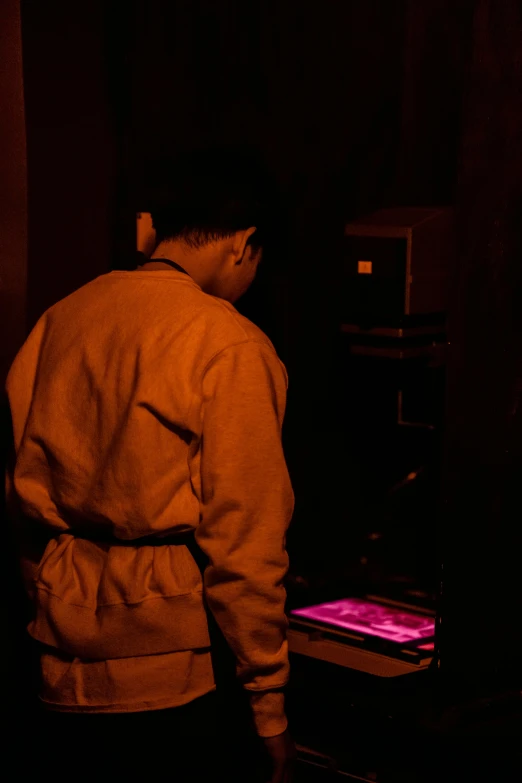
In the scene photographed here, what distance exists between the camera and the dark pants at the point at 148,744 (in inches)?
76.3

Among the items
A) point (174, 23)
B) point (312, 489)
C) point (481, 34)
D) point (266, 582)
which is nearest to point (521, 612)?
point (266, 582)

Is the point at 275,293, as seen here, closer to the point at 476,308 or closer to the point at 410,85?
the point at 410,85

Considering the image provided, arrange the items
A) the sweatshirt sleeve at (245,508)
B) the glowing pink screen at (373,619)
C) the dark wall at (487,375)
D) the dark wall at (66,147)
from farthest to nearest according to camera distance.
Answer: the dark wall at (66,147) → the glowing pink screen at (373,619) → the dark wall at (487,375) → the sweatshirt sleeve at (245,508)

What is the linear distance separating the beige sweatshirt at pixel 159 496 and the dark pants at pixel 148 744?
0.11 feet

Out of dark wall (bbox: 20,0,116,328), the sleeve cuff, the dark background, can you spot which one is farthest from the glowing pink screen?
dark wall (bbox: 20,0,116,328)

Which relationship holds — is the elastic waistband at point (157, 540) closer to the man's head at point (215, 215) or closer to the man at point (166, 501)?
the man at point (166, 501)

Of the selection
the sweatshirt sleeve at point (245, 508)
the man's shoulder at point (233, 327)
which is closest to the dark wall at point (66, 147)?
the man's shoulder at point (233, 327)

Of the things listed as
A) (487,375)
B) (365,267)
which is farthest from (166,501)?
(365,267)

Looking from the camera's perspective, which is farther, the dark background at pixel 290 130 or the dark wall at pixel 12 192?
the dark background at pixel 290 130

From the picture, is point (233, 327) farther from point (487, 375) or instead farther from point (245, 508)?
point (487, 375)

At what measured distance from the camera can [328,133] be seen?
3223 mm

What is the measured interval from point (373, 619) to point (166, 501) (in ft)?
3.64

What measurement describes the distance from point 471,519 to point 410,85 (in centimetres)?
159

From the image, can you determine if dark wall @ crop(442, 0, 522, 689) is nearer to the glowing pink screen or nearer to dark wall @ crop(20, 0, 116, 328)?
the glowing pink screen
